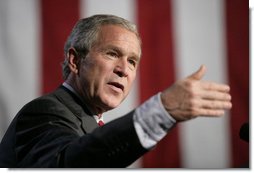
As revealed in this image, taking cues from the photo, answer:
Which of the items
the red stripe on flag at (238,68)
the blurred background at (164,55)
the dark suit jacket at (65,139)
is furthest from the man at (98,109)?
the red stripe on flag at (238,68)

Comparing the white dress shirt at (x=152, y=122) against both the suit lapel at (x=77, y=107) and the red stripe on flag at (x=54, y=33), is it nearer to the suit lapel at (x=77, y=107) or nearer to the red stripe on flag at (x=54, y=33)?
the suit lapel at (x=77, y=107)

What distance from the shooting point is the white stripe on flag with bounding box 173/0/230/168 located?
1395 mm

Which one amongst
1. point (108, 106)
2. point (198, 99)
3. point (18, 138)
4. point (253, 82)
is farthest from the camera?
point (253, 82)

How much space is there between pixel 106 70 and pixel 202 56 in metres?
0.36

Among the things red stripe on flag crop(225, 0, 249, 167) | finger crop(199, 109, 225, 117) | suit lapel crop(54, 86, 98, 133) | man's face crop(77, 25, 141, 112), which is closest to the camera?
finger crop(199, 109, 225, 117)

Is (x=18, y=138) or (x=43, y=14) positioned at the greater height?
(x=43, y=14)

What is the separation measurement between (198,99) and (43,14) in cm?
90

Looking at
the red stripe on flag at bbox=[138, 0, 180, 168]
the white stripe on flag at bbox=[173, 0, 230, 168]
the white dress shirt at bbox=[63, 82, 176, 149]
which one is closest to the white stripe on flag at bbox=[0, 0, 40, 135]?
the red stripe on flag at bbox=[138, 0, 180, 168]

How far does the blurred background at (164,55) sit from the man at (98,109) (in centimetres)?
11

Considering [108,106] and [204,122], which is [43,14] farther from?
[204,122]

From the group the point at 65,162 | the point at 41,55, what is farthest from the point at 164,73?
the point at 65,162

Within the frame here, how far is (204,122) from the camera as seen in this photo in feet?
4.58

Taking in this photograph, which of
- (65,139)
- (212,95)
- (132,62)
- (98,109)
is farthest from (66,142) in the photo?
(132,62)

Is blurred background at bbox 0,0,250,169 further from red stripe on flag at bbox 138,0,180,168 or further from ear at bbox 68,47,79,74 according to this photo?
ear at bbox 68,47,79,74
